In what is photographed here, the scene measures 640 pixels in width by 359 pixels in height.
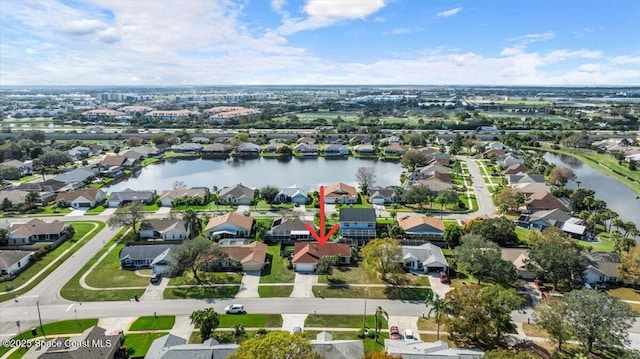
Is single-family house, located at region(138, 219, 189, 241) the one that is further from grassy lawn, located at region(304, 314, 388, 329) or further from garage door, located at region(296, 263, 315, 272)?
grassy lawn, located at region(304, 314, 388, 329)

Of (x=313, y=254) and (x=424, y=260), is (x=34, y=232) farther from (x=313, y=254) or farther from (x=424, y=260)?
(x=424, y=260)

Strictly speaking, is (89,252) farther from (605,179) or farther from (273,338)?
(605,179)

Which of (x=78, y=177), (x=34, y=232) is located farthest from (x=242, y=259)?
(x=78, y=177)

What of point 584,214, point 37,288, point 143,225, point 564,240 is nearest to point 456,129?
point 584,214

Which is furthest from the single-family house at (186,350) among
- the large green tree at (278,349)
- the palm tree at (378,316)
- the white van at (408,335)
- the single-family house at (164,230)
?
the single-family house at (164,230)

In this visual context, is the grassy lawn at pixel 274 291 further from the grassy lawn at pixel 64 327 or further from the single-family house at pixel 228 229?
the grassy lawn at pixel 64 327

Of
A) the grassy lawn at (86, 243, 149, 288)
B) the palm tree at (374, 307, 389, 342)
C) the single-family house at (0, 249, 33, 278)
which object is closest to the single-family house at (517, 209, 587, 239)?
the palm tree at (374, 307, 389, 342)
